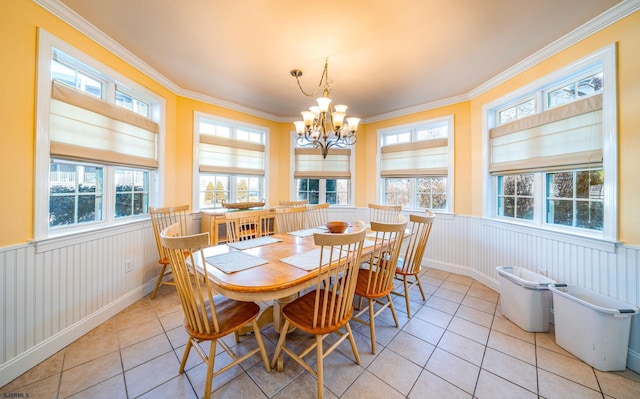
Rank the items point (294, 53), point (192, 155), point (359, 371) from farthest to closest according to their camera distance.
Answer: point (192, 155)
point (294, 53)
point (359, 371)

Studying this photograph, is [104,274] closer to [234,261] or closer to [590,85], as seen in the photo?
[234,261]

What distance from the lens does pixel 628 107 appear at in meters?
1.69

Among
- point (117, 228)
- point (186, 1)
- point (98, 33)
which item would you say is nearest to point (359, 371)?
point (117, 228)

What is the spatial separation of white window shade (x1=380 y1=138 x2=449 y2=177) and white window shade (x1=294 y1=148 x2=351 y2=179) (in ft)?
2.30

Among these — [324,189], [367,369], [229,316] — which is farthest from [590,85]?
[229,316]

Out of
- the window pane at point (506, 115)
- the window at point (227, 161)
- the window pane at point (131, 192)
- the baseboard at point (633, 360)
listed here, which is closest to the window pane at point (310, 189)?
the window at point (227, 161)

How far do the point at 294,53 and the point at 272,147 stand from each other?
207 centimetres

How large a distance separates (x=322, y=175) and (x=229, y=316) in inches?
125

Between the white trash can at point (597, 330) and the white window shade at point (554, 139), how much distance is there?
3.86 feet

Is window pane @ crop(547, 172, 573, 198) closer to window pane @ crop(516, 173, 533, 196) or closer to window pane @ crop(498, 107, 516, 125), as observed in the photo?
window pane @ crop(516, 173, 533, 196)

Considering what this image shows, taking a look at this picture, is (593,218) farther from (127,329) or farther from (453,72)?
(127,329)

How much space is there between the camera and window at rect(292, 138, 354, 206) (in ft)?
14.1

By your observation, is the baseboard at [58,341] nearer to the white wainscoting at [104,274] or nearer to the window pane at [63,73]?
the white wainscoting at [104,274]

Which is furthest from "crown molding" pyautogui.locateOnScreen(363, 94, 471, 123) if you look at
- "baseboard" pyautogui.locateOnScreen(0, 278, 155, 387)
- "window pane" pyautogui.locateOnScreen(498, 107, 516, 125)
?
"baseboard" pyautogui.locateOnScreen(0, 278, 155, 387)
